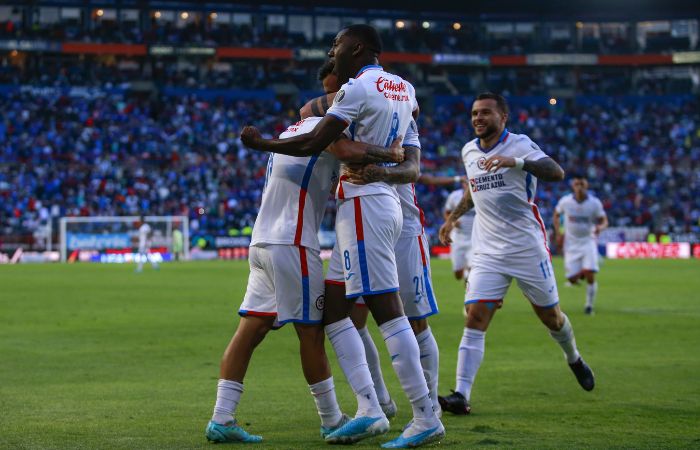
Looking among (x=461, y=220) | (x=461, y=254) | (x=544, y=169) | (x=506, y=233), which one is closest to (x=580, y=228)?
(x=461, y=220)

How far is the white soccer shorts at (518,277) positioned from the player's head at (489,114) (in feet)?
3.81

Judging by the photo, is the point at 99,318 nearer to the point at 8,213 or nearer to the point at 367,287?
the point at 367,287

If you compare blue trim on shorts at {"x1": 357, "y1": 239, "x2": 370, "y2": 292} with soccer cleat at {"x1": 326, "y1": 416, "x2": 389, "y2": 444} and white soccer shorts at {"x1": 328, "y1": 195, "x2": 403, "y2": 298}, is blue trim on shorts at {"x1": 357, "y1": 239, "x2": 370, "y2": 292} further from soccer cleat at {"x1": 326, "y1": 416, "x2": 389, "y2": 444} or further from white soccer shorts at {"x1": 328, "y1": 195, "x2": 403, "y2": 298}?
soccer cleat at {"x1": 326, "y1": 416, "x2": 389, "y2": 444}

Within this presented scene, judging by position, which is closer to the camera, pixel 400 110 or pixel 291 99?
pixel 400 110

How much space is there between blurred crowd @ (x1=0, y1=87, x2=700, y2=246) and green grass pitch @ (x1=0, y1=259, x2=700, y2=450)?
31.9 m

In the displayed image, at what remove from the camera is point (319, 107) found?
7.05m

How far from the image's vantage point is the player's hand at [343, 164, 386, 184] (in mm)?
6629

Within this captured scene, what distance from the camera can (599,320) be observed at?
59.9 ft

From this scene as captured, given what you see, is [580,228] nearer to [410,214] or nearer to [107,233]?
[410,214]

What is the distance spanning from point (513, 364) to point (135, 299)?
13.1 meters

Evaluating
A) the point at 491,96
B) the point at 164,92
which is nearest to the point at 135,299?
the point at 491,96

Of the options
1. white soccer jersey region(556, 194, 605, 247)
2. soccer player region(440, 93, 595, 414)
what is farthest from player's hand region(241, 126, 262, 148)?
white soccer jersey region(556, 194, 605, 247)

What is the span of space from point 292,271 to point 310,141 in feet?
2.84

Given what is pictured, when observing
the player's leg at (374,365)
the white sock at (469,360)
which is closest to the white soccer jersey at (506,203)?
the white sock at (469,360)
